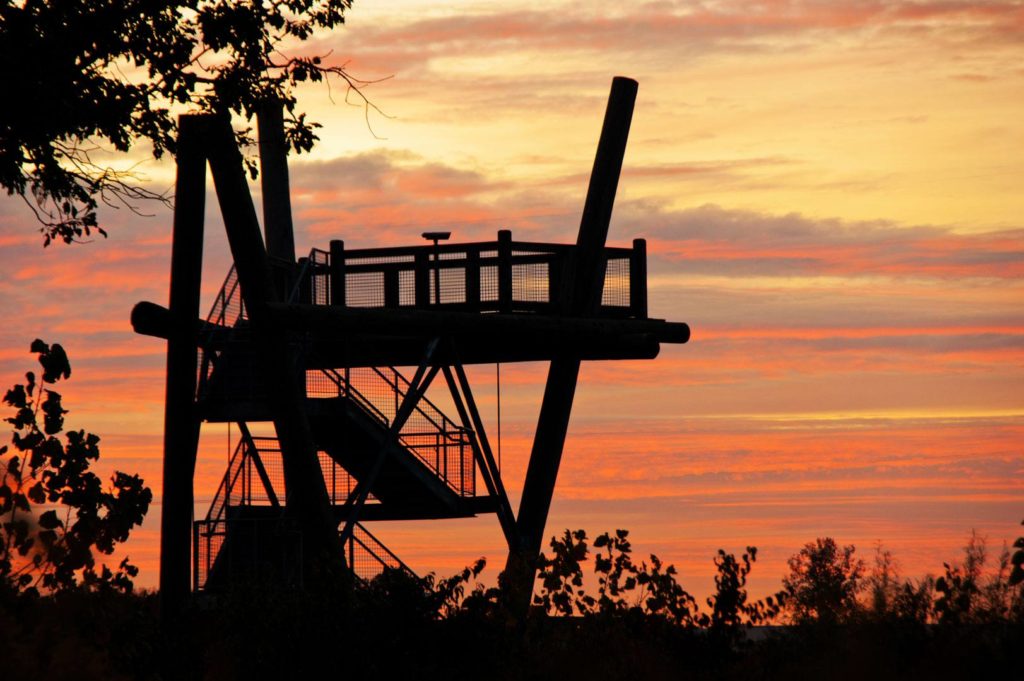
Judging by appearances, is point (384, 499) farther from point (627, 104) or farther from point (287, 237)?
point (627, 104)

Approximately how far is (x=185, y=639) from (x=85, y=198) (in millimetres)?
6391

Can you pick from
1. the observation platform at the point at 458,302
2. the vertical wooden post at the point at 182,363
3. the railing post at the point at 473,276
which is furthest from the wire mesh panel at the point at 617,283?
the vertical wooden post at the point at 182,363

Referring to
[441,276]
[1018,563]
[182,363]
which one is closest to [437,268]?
[441,276]

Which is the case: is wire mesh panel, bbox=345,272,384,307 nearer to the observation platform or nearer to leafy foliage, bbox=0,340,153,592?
the observation platform

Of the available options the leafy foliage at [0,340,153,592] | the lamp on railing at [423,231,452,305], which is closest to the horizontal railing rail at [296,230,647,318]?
the lamp on railing at [423,231,452,305]

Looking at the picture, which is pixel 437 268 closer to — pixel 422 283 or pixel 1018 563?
pixel 422 283

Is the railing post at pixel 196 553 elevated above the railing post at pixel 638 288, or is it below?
below

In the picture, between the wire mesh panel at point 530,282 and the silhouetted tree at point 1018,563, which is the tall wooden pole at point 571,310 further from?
the silhouetted tree at point 1018,563

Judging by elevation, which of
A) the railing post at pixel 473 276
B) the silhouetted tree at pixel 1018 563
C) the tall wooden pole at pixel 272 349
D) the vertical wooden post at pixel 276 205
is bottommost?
the silhouetted tree at pixel 1018 563

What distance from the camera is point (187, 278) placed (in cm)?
2128

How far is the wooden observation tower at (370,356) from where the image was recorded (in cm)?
2259

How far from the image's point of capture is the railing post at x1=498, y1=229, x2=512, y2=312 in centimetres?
2619

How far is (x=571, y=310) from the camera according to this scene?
88.6ft

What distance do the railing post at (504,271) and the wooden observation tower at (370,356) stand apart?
2 centimetres
